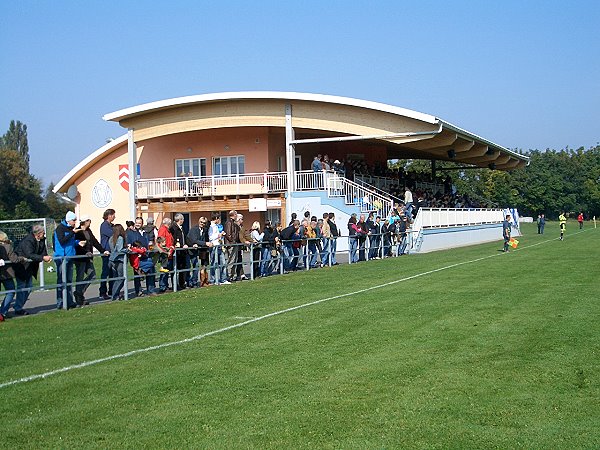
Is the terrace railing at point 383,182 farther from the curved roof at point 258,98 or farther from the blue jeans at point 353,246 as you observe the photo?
the blue jeans at point 353,246

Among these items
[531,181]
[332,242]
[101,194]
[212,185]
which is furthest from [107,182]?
[531,181]

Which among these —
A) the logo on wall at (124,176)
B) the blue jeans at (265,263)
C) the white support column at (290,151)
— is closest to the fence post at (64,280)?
the blue jeans at (265,263)

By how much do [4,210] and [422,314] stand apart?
189ft

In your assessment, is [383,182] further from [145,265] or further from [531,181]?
[531,181]

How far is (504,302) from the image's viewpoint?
46.0 feet

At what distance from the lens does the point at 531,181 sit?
348 feet

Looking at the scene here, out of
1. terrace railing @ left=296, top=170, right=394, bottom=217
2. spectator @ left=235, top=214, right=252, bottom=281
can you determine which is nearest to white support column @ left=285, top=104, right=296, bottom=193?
terrace railing @ left=296, top=170, right=394, bottom=217

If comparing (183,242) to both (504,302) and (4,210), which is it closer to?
(504,302)

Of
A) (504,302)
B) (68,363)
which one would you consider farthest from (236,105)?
(68,363)

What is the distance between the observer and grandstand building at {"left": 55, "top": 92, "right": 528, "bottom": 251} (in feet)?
120

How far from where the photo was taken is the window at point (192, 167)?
140ft

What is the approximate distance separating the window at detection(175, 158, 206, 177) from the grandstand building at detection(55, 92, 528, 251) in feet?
0.18

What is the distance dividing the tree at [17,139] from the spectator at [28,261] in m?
82.0

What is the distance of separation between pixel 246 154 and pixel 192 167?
10.8 ft
